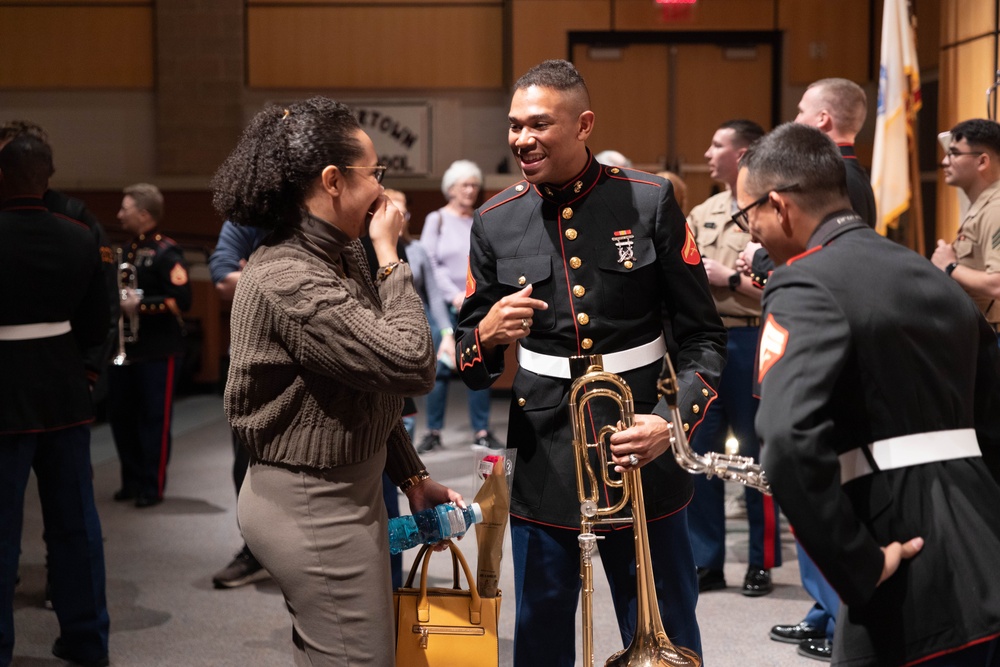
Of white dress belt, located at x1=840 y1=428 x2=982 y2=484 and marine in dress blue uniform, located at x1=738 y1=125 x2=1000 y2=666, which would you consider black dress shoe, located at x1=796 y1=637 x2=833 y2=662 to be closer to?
marine in dress blue uniform, located at x1=738 y1=125 x2=1000 y2=666

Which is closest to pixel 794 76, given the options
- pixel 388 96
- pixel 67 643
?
pixel 388 96

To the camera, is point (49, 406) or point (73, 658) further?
point (73, 658)

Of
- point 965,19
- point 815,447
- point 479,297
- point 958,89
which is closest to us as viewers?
point 815,447

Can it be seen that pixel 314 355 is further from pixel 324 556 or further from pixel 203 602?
pixel 203 602

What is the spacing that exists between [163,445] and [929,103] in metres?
6.09

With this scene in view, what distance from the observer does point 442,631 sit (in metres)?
2.14

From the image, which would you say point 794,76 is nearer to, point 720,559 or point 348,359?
point 720,559

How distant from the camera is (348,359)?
1830 millimetres

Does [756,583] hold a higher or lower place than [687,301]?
lower

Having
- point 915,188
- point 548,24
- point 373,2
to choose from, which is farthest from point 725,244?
point 373,2

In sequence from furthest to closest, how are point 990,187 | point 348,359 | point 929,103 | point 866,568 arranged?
point 929,103, point 990,187, point 348,359, point 866,568

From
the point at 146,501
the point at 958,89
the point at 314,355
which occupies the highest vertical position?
the point at 958,89

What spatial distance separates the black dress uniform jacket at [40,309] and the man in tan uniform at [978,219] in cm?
305

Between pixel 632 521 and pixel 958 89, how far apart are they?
6.06 metres
